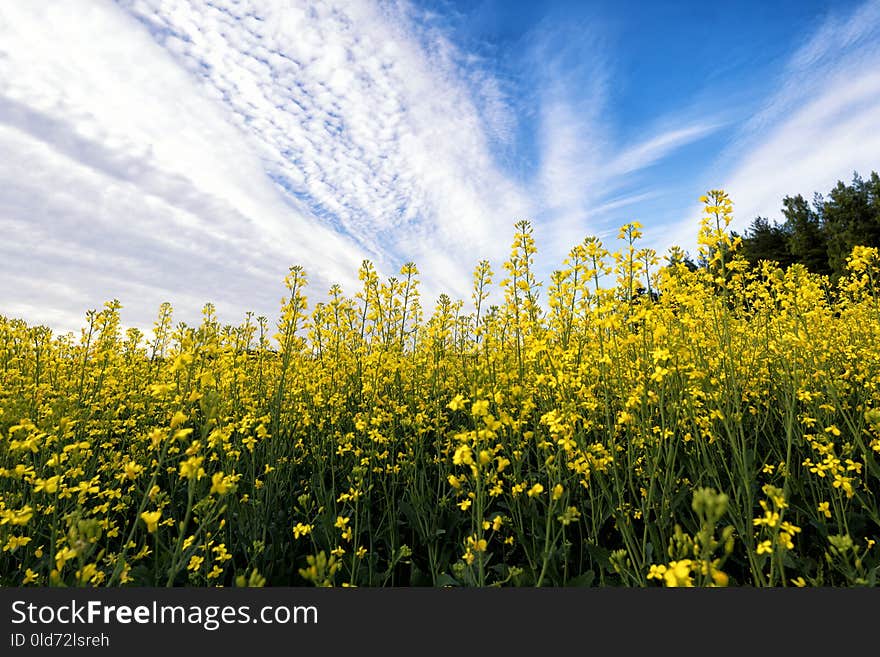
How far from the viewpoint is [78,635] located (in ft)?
5.92

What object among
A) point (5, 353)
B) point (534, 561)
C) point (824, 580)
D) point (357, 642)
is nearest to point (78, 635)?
point (357, 642)

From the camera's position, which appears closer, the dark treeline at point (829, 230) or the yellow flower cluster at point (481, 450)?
the yellow flower cluster at point (481, 450)

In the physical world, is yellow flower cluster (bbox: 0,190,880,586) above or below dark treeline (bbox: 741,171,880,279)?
below

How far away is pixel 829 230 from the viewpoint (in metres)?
35.5

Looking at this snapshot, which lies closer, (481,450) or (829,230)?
(481,450)

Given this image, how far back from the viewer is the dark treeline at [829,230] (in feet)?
107

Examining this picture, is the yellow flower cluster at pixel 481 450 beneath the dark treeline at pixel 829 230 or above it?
beneath

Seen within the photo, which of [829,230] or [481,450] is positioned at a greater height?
[829,230]

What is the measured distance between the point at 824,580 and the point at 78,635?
407 cm

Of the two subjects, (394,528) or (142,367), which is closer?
(394,528)

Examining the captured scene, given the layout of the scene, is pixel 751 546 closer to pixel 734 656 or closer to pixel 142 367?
pixel 734 656

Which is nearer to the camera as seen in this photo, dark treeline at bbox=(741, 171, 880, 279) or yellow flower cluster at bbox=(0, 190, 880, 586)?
yellow flower cluster at bbox=(0, 190, 880, 586)

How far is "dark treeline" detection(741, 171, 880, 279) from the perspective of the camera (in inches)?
1280

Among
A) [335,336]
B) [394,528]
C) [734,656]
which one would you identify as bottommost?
[734,656]
